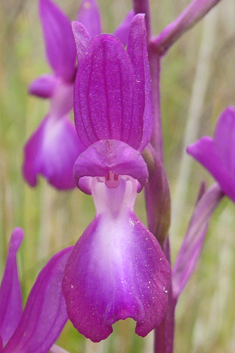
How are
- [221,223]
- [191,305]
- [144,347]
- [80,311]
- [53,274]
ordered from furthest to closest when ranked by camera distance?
[221,223] < [191,305] < [144,347] < [53,274] < [80,311]

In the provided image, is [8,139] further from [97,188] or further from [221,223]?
[97,188]

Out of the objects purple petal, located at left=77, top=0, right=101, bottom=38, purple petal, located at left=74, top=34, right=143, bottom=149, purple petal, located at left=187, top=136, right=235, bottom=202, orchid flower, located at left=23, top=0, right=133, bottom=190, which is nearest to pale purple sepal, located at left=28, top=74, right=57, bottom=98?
orchid flower, located at left=23, top=0, right=133, bottom=190

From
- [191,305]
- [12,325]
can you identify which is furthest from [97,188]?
[191,305]

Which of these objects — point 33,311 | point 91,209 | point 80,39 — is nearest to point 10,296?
point 33,311

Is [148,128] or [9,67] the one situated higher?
[9,67]

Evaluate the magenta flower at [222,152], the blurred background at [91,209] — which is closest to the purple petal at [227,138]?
the magenta flower at [222,152]

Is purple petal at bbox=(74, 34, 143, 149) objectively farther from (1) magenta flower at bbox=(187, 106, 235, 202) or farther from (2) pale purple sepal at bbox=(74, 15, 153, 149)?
(1) magenta flower at bbox=(187, 106, 235, 202)

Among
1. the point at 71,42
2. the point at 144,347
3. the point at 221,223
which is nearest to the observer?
the point at 71,42

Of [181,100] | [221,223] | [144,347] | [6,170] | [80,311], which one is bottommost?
[144,347]
